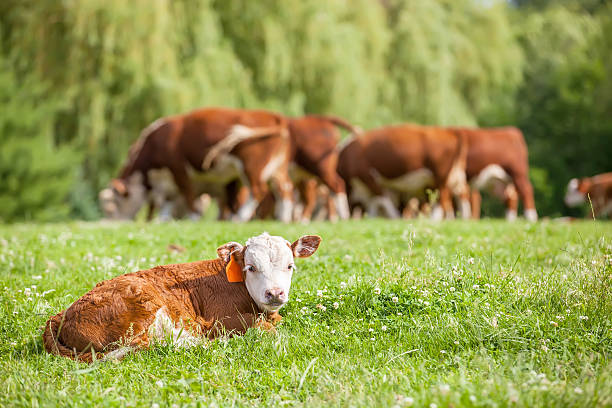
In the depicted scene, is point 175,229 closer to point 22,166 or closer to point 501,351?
point 501,351

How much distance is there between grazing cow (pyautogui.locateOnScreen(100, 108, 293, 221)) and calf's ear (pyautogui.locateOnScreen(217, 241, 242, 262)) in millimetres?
7601

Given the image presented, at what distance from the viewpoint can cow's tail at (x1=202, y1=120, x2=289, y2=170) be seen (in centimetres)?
1209

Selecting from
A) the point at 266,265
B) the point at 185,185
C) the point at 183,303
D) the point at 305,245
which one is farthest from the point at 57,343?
the point at 185,185

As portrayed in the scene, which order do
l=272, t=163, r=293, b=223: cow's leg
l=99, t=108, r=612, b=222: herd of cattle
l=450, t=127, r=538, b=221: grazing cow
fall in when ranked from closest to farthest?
l=99, t=108, r=612, b=222: herd of cattle
l=272, t=163, r=293, b=223: cow's leg
l=450, t=127, r=538, b=221: grazing cow

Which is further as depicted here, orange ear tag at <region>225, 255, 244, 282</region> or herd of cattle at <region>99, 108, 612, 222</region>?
herd of cattle at <region>99, 108, 612, 222</region>

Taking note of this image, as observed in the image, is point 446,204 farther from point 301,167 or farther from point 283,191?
point 283,191

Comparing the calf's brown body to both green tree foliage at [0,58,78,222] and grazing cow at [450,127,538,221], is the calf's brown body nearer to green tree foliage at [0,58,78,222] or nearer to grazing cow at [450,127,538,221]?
grazing cow at [450,127,538,221]

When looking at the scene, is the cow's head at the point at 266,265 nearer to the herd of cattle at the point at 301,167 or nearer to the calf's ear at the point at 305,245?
the calf's ear at the point at 305,245

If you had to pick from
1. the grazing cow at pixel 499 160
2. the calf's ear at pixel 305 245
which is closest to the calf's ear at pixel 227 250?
the calf's ear at pixel 305 245

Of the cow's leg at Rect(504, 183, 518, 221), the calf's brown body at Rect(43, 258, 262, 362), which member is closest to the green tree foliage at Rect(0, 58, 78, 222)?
the cow's leg at Rect(504, 183, 518, 221)

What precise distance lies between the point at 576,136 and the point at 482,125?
3.35 meters

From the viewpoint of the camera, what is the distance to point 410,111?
2083 centimetres

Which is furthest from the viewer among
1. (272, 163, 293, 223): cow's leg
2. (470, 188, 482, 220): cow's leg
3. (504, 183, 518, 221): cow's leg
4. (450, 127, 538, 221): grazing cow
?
(470, 188, 482, 220): cow's leg

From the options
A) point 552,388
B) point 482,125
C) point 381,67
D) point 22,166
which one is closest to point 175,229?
point 552,388
